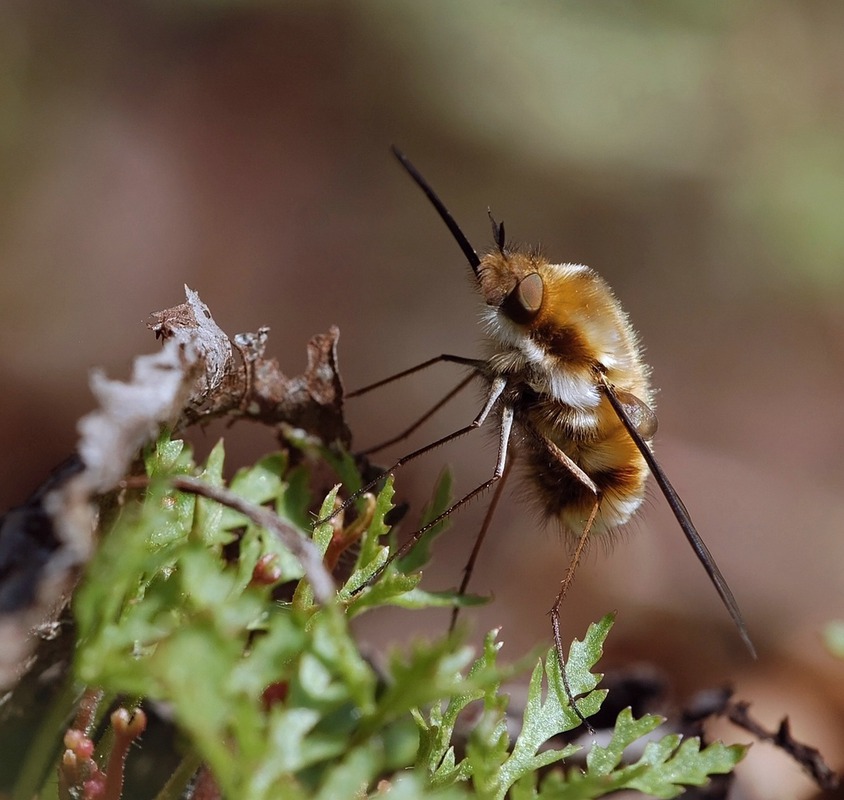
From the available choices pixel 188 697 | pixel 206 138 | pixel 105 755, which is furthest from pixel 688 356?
pixel 188 697

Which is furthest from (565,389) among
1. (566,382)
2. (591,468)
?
(591,468)

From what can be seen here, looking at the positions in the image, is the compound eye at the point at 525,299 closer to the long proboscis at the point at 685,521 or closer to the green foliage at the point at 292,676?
the long proboscis at the point at 685,521

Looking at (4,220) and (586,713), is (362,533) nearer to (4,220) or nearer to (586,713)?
(586,713)

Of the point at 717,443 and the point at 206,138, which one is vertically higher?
the point at 206,138

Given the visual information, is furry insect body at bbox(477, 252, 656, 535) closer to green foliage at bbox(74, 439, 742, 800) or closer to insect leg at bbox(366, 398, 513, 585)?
insect leg at bbox(366, 398, 513, 585)

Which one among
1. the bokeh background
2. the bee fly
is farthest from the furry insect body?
the bokeh background

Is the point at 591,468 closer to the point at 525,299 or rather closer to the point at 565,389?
the point at 565,389

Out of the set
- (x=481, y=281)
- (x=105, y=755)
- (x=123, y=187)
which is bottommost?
(x=105, y=755)
